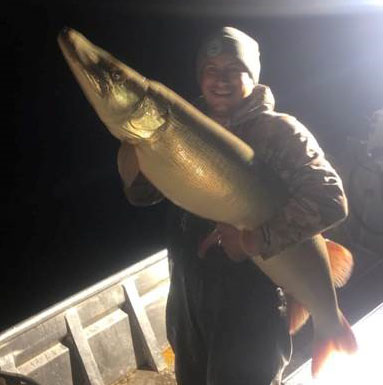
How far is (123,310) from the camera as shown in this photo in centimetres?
437

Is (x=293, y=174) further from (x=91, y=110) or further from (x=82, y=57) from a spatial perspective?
(x=91, y=110)

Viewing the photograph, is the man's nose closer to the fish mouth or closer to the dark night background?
the fish mouth

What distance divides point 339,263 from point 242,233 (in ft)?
1.97

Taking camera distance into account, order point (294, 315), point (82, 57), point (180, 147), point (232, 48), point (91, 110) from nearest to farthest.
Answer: point (82, 57)
point (180, 147)
point (232, 48)
point (294, 315)
point (91, 110)

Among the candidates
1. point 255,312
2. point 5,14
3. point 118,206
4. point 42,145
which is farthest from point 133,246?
point 5,14

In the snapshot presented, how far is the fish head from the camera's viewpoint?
86.7 inches

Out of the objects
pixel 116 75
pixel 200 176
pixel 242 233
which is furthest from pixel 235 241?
pixel 116 75

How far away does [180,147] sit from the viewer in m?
2.35

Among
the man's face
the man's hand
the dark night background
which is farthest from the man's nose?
the dark night background

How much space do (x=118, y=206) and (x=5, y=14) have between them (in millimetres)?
6289

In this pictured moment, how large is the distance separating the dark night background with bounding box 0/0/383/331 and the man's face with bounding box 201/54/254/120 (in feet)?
16.6

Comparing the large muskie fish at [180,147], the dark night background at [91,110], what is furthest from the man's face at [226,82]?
the dark night background at [91,110]

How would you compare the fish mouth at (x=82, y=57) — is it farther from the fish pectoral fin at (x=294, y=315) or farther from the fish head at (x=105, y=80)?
the fish pectoral fin at (x=294, y=315)

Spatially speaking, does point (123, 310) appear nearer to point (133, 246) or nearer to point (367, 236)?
point (367, 236)
